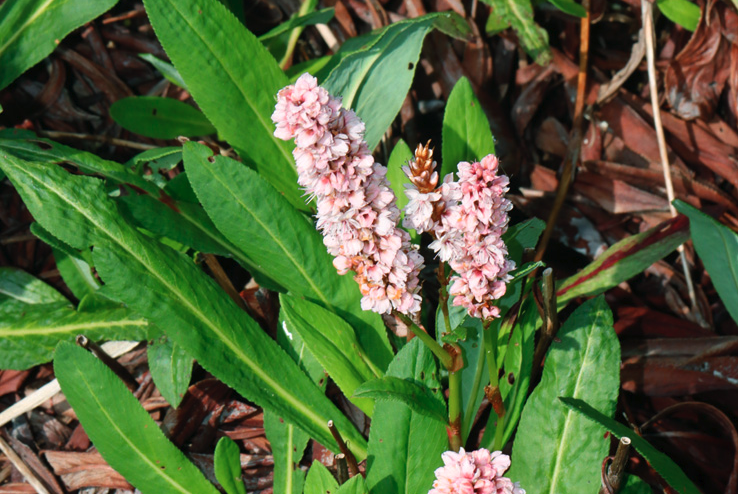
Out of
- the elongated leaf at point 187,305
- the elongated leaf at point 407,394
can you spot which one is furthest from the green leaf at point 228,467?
the elongated leaf at point 407,394

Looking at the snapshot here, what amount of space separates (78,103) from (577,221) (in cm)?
218

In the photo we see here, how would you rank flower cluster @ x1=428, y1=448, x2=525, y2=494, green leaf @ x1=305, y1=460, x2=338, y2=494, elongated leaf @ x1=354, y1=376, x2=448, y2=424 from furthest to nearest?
green leaf @ x1=305, y1=460, x2=338, y2=494 < elongated leaf @ x1=354, y1=376, x2=448, y2=424 < flower cluster @ x1=428, y1=448, x2=525, y2=494

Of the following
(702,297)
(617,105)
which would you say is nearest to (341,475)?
(702,297)

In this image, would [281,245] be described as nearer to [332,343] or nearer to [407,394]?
[332,343]

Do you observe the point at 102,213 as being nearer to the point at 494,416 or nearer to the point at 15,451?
the point at 15,451

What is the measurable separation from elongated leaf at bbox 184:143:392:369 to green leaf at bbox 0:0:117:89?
0.95 meters

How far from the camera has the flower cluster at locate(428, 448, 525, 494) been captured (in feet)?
3.86

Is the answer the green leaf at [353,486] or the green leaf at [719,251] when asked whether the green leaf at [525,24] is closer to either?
the green leaf at [719,251]

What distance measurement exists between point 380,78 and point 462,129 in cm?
38

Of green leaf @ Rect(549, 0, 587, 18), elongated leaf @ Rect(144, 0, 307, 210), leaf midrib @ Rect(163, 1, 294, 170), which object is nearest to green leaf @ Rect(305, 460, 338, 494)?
elongated leaf @ Rect(144, 0, 307, 210)

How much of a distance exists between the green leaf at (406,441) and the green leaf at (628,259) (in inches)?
25.7

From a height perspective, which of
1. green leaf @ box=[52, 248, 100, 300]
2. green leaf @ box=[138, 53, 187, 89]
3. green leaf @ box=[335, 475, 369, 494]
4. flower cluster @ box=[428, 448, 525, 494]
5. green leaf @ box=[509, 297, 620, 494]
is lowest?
green leaf @ box=[509, 297, 620, 494]

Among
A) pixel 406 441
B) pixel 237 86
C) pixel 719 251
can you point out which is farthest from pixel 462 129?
pixel 406 441

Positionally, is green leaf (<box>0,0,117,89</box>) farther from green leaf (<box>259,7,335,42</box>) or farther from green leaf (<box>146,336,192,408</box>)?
green leaf (<box>146,336,192,408</box>)
